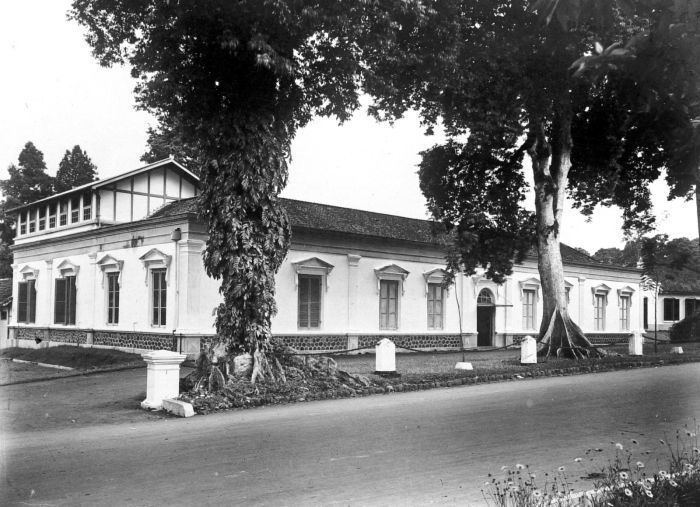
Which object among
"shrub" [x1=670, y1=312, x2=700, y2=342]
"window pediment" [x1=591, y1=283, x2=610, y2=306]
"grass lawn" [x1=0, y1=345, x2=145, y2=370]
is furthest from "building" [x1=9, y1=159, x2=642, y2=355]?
"shrub" [x1=670, y1=312, x2=700, y2=342]

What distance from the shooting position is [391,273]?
26.1m

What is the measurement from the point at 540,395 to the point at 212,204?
7791 millimetres

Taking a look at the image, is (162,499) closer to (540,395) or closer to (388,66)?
(540,395)

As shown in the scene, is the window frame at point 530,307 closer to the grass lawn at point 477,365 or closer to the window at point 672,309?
the grass lawn at point 477,365

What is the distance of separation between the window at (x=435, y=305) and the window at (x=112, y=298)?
Answer: 1246cm

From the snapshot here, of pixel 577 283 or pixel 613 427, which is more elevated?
pixel 577 283

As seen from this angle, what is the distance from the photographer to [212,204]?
44.9 ft

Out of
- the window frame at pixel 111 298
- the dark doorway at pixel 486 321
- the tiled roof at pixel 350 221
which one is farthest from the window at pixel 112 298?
the dark doorway at pixel 486 321

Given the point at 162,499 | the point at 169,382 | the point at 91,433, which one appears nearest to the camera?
the point at 162,499

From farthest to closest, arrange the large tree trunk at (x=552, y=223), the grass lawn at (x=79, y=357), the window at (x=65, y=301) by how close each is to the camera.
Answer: the window at (x=65, y=301)
the large tree trunk at (x=552, y=223)
the grass lawn at (x=79, y=357)

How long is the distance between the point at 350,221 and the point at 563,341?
31.2ft

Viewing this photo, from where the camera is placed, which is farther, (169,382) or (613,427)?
(169,382)

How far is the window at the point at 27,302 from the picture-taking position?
29266mm

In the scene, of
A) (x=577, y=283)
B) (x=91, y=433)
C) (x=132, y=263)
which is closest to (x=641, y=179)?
(x=577, y=283)
